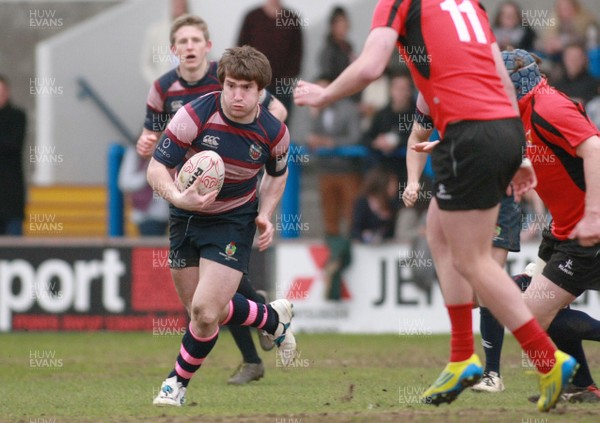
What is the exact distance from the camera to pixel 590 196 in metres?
6.70

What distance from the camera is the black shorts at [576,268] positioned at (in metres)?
7.26

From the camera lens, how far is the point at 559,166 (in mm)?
7184

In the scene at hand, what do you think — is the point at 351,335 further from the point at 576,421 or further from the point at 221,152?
the point at 576,421

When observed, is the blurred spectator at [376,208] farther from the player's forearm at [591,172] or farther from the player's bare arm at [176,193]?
the player's forearm at [591,172]

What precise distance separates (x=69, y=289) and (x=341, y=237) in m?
3.08

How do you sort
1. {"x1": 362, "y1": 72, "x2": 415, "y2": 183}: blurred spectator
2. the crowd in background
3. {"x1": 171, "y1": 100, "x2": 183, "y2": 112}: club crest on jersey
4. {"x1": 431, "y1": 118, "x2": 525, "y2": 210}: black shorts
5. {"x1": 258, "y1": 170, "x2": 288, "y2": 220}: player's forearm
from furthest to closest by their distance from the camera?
1. {"x1": 362, "y1": 72, "x2": 415, "y2": 183}: blurred spectator
2. the crowd in background
3. {"x1": 171, "y1": 100, "x2": 183, "y2": 112}: club crest on jersey
4. {"x1": 258, "y1": 170, "x2": 288, "y2": 220}: player's forearm
5. {"x1": 431, "y1": 118, "x2": 525, "y2": 210}: black shorts

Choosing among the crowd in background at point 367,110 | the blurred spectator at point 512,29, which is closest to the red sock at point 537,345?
the crowd in background at point 367,110

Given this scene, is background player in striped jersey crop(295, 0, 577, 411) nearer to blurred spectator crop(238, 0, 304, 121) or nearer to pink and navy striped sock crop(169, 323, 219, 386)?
pink and navy striped sock crop(169, 323, 219, 386)

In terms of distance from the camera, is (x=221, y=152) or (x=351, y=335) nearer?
(x=221, y=152)

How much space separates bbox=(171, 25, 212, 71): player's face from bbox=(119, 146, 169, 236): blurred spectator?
16.4ft

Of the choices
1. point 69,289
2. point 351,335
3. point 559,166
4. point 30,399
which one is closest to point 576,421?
point 559,166

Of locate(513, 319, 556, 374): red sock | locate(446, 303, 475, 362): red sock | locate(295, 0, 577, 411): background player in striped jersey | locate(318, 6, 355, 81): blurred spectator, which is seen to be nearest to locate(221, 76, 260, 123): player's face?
locate(295, 0, 577, 411): background player in striped jersey

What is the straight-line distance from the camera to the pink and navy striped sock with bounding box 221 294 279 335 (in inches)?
310

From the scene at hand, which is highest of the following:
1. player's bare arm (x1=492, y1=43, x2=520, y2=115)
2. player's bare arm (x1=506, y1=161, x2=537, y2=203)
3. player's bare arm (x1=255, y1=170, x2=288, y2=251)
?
player's bare arm (x1=492, y1=43, x2=520, y2=115)
